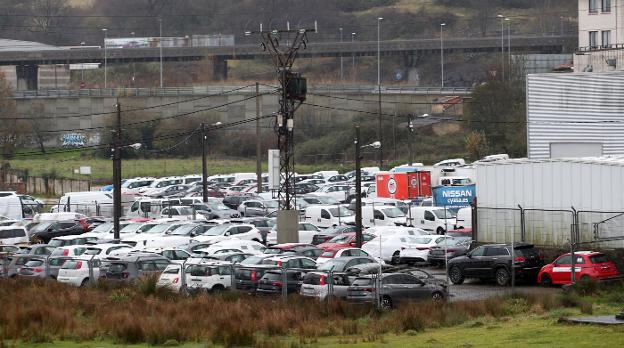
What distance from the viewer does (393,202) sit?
2601 inches

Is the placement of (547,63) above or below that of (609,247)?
above

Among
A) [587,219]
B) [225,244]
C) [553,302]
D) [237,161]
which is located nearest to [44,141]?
[237,161]

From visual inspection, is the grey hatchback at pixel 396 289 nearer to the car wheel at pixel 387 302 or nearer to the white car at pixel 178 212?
the car wheel at pixel 387 302

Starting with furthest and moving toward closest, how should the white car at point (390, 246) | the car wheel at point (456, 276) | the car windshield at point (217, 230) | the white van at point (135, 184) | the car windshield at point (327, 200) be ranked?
the white van at point (135, 184)
the car windshield at point (327, 200)
the car windshield at point (217, 230)
the white car at point (390, 246)
the car wheel at point (456, 276)

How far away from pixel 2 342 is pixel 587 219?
22008 mm

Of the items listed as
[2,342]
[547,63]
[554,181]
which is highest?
[547,63]

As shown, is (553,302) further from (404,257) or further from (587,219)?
(404,257)

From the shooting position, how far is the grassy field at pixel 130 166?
101 m

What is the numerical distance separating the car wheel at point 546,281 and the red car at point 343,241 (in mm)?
10311

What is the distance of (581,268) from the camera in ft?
118

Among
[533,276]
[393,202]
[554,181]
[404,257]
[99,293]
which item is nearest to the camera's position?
[99,293]

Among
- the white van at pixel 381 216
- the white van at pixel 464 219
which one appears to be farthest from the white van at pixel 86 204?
the white van at pixel 464 219

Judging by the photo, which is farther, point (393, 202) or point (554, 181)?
point (393, 202)

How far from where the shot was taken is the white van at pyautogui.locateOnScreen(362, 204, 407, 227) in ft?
201
